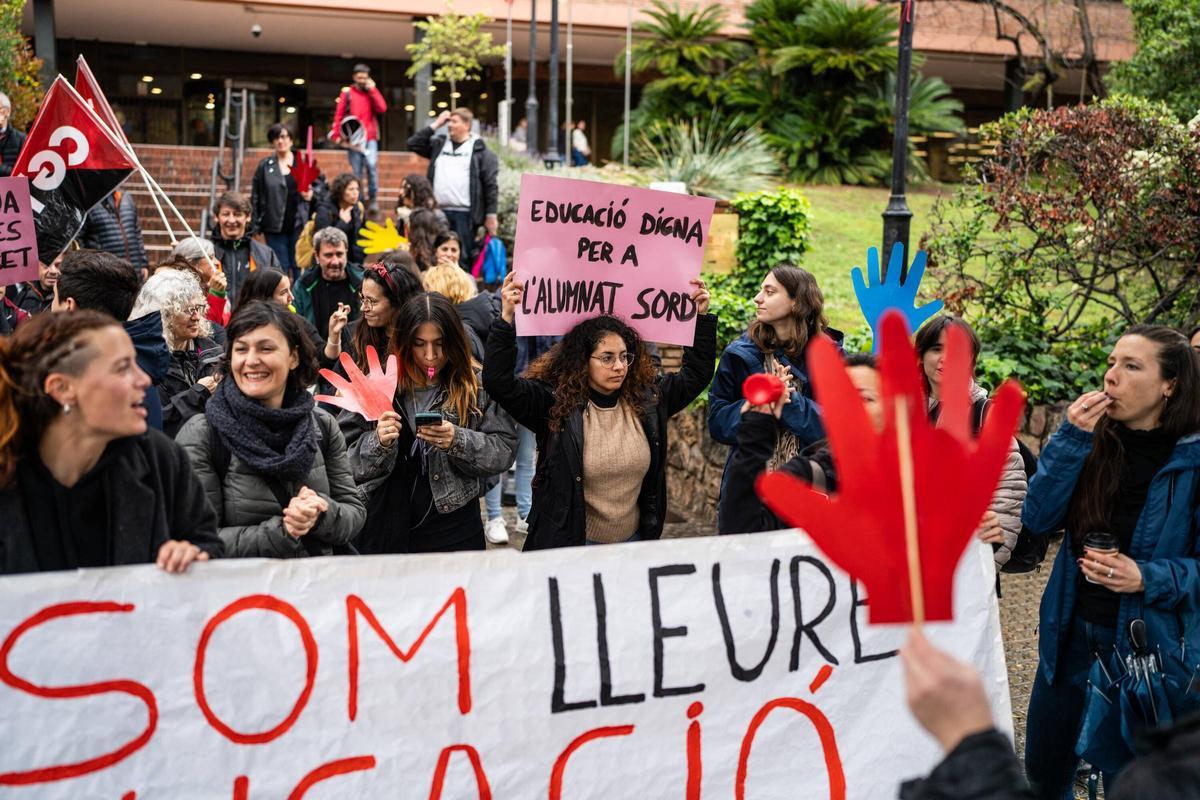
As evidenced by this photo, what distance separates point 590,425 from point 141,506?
1748 mm

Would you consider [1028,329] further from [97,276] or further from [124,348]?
[124,348]

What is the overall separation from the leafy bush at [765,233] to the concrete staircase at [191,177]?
6511mm

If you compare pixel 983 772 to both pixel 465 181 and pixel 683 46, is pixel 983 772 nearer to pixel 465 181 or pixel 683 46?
pixel 465 181

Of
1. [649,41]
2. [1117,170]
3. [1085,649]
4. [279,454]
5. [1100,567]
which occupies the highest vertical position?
[649,41]

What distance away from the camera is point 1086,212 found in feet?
26.6

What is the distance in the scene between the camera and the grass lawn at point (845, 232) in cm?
1348

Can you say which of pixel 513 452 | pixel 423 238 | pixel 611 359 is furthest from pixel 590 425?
pixel 423 238

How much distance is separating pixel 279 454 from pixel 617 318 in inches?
58.8

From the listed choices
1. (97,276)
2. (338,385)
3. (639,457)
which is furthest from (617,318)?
(97,276)

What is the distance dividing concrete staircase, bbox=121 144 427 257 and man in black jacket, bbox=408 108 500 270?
222 inches

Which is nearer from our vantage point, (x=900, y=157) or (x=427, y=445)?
(x=427, y=445)

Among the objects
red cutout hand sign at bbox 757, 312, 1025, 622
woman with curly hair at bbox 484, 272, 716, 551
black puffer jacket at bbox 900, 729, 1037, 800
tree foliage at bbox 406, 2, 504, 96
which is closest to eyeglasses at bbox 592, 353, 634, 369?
woman with curly hair at bbox 484, 272, 716, 551

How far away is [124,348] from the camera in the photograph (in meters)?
2.65

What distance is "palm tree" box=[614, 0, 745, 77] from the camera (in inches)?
922
